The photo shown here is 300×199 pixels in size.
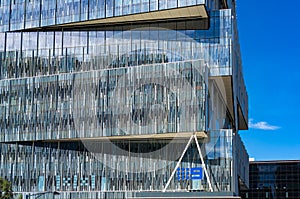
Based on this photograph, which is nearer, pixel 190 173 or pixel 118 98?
pixel 190 173

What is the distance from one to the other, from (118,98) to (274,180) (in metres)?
65.6

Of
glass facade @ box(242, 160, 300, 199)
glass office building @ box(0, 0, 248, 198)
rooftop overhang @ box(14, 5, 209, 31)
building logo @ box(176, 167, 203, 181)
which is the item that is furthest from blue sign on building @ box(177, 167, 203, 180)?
glass facade @ box(242, 160, 300, 199)

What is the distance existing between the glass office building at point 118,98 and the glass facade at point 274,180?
46521 mm

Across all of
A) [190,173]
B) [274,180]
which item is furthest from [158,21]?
[274,180]

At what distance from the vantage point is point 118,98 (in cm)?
6938

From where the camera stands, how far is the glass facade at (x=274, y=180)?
120312 millimetres

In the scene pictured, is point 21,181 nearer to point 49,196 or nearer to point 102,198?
point 49,196

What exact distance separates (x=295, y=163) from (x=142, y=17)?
2526 inches

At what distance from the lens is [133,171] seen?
69.5 m

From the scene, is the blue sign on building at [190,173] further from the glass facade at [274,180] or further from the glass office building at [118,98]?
the glass facade at [274,180]

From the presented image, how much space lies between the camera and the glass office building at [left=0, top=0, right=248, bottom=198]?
216 ft

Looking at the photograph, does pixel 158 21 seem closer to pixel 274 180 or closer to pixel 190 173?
pixel 190 173

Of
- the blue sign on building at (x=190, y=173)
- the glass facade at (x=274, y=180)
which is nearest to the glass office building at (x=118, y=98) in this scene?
the blue sign on building at (x=190, y=173)

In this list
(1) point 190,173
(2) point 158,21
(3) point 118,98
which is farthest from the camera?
(2) point 158,21
